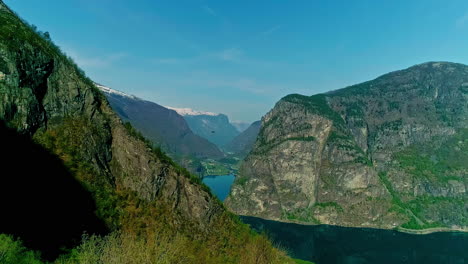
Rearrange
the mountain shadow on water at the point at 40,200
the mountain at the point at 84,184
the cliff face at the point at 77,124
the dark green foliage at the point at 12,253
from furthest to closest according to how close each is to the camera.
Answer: the cliff face at the point at 77,124 → the mountain at the point at 84,184 → the mountain shadow on water at the point at 40,200 → the dark green foliage at the point at 12,253

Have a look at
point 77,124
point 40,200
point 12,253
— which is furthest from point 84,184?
point 12,253

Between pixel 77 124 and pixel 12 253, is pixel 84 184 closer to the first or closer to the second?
pixel 77 124

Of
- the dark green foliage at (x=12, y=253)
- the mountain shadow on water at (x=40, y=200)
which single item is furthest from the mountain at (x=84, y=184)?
the dark green foliage at (x=12, y=253)

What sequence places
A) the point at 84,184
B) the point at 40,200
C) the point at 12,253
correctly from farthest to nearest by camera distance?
the point at 84,184 < the point at 40,200 < the point at 12,253

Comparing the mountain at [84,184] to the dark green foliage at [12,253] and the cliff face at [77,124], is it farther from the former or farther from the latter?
the dark green foliage at [12,253]

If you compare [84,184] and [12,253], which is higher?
[84,184]

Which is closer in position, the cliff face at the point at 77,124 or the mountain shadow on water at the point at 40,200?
the mountain shadow on water at the point at 40,200

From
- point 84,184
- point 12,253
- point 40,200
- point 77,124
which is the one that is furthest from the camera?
point 77,124
